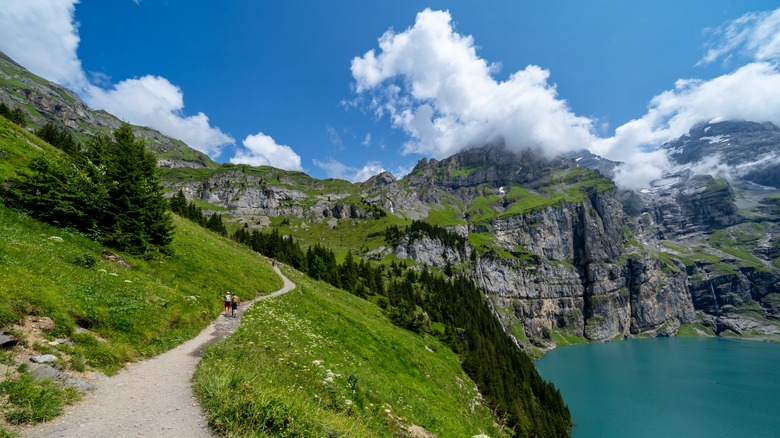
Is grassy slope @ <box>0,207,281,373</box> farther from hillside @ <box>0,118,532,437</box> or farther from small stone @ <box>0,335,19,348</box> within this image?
small stone @ <box>0,335,19,348</box>

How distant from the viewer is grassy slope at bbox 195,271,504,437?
8.06 m

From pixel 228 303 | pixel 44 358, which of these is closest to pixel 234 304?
pixel 228 303

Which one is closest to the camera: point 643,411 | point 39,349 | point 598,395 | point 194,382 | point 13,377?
point 13,377

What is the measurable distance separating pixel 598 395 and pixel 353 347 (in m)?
142

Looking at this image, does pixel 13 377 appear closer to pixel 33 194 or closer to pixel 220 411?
pixel 220 411

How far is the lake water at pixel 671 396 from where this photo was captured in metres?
94.9

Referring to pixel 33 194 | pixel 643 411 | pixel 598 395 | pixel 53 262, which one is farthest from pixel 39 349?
pixel 598 395

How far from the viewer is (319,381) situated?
14.0m

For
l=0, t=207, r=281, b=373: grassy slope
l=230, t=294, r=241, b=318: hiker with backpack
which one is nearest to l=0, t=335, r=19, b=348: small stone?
l=0, t=207, r=281, b=373: grassy slope

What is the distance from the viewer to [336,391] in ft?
46.0

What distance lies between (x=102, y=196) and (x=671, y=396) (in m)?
172

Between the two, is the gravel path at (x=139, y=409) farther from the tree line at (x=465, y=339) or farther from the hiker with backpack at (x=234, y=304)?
the tree line at (x=465, y=339)

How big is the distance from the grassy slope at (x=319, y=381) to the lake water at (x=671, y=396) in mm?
92921

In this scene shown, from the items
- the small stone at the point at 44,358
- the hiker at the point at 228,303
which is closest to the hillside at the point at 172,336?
the small stone at the point at 44,358
